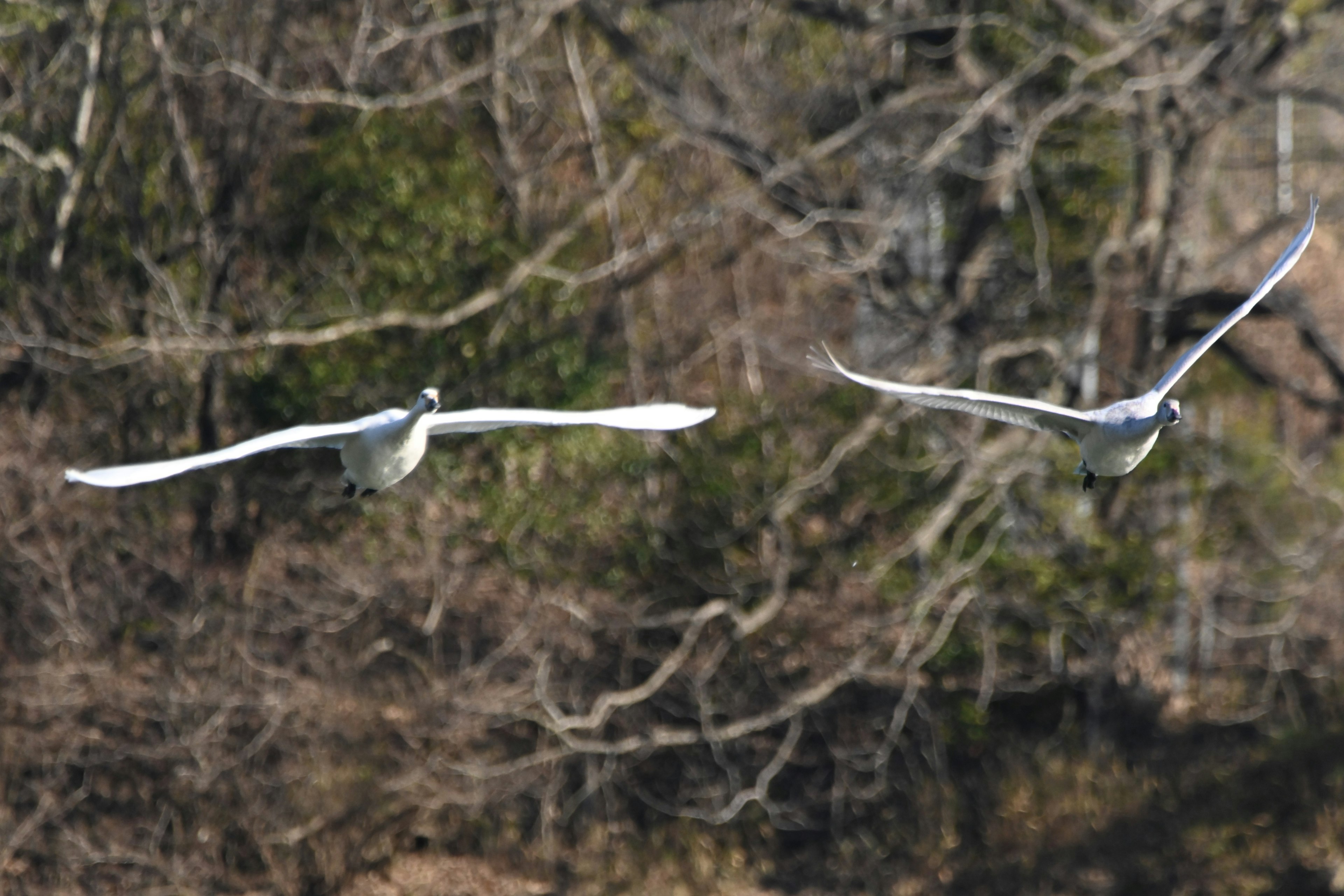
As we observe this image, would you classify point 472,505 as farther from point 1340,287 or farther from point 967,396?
point 1340,287

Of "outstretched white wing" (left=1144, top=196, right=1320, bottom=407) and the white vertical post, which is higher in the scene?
the white vertical post

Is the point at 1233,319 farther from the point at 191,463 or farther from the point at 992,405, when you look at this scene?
the point at 191,463

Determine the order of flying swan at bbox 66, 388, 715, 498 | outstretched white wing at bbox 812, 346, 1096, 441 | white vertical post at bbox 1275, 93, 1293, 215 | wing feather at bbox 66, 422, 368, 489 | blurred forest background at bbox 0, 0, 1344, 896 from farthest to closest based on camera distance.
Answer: white vertical post at bbox 1275, 93, 1293, 215, blurred forest background at bbox 0, 0, 1344, 896, flying swan at bbox 66, 388, 715, 498, outstretched white wing at bbox 812, 346, 1096, 441, wing feather at bbox 66, 422, 368, 489

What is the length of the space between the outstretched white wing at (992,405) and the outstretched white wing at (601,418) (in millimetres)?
523

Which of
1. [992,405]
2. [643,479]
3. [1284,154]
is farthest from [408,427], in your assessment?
[1284,154]

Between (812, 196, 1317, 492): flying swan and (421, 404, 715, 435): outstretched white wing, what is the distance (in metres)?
0.53

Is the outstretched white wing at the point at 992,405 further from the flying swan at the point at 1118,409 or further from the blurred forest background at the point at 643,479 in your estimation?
the blurred forest background at the point at 643,479

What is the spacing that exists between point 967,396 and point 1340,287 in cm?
1211

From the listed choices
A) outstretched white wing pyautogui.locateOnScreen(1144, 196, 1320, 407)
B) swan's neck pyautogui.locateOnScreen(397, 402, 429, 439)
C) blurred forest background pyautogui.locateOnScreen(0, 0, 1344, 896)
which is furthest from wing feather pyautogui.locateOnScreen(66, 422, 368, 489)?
blurred forest background pyautogui.locateOnScreen(0, 0, 1344, 896)

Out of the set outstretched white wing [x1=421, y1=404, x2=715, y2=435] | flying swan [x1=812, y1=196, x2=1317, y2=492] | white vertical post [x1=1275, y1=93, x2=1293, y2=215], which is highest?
white vertical post [x1=1275, y1=93, x2=1293, y2=215]

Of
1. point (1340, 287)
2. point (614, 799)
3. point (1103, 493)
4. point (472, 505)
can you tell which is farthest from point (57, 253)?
point (1340, 287)

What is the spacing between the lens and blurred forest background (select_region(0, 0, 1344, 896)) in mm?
11188

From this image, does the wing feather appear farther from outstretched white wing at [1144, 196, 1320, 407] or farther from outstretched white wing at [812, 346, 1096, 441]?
outstretched white wing at [1144, 196, 1320, 407]

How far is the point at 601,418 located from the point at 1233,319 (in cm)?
221
